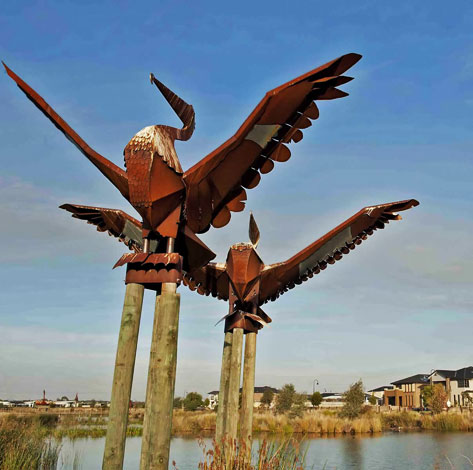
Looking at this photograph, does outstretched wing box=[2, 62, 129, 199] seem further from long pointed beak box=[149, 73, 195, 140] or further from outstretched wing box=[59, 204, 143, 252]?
outstretched wing box=[59, 204, 143, 252]

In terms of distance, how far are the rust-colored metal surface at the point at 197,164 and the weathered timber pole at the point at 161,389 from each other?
35.8 inches

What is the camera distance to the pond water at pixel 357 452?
47.8ft

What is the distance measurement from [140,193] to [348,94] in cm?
205

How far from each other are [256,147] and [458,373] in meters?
59.5

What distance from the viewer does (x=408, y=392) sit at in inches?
2277

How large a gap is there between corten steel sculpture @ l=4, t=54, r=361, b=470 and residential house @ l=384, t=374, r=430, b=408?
181 ft

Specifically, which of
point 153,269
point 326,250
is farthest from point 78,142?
point 326,250

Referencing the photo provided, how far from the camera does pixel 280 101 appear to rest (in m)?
4.67

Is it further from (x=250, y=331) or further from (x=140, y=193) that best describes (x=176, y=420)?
(x=140, y=193)

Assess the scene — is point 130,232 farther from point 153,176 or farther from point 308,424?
point 308,424

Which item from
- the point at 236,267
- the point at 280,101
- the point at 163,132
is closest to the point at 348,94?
the point at 280,101

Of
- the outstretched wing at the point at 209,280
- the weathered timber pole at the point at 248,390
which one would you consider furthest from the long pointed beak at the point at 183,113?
the weathered timber pole at the point at 248,390

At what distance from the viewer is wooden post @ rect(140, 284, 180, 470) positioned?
4480 millimetres

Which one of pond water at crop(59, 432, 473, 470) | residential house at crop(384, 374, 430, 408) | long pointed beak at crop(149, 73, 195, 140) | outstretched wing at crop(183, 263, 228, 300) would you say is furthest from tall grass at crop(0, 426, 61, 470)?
residential house at crop(384, 374, 430, 408)
